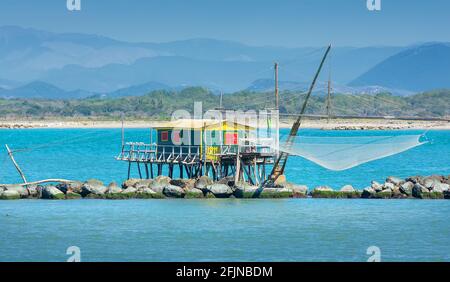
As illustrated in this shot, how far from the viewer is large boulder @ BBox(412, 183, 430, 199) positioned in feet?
167

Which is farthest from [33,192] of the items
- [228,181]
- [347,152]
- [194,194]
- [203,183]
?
[347,152]

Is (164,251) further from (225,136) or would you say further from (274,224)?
(225,136)

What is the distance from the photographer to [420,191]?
5075 centimetres

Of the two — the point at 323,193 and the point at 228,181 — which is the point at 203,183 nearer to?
the point at 228,181

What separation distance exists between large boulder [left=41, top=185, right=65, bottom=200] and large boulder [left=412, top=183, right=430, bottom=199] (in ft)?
53.6

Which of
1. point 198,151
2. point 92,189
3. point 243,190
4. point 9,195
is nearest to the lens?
point 243,190

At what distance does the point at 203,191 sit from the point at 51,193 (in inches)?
277

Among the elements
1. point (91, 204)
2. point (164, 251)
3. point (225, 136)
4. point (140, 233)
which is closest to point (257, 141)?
point (225, 136)

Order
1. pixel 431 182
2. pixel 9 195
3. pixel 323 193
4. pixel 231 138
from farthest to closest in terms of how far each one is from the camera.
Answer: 1. pixel 231 138
2. pixel 431 182
3. pixel 323 193
4. pixel 9 195

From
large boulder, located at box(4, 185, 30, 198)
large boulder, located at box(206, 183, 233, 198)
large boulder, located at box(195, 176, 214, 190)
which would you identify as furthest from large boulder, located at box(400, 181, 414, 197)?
large boulder, located at box(4, 185, 30, 198)

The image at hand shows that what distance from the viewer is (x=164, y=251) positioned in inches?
1455

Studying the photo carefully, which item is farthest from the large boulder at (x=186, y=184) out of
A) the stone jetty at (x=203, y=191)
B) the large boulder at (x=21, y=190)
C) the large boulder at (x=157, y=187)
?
the large boulder at (x=21, y=190)
